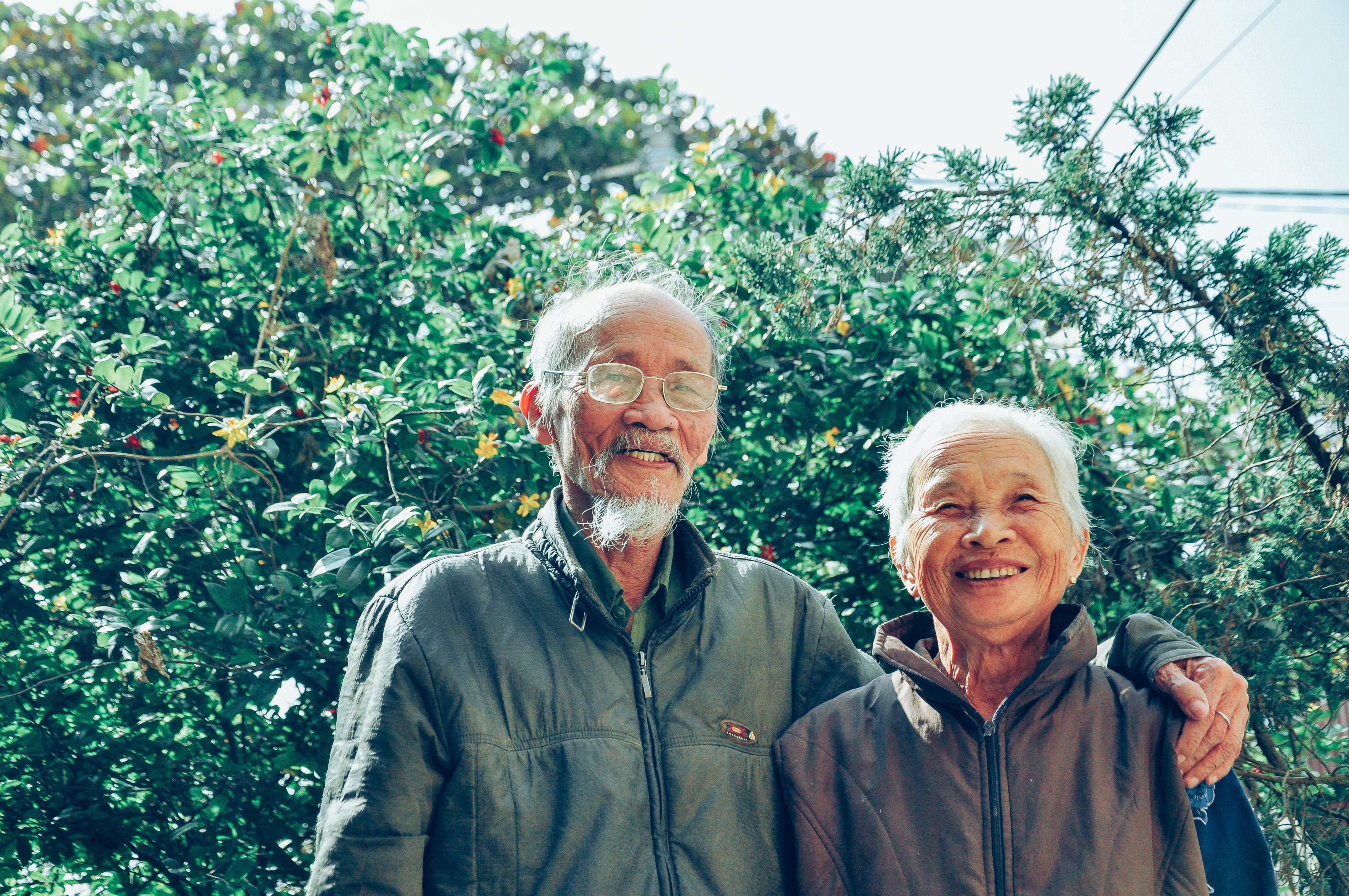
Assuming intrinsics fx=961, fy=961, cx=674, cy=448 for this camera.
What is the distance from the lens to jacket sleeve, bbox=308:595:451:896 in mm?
1542

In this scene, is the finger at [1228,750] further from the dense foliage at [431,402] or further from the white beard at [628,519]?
the white beard at [628,519]

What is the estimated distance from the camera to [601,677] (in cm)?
176

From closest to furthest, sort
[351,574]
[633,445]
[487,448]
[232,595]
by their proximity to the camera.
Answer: [633,445], [351,574], [232,595], [487,448]

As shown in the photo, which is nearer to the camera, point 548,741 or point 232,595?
point 548,741

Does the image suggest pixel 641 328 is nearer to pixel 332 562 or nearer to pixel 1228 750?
pixel 332 562

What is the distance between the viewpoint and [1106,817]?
1.60m

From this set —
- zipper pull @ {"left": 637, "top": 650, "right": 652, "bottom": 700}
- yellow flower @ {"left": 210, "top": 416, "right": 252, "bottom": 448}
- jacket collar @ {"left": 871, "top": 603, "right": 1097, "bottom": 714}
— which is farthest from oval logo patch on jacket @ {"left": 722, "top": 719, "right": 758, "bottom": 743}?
yellow flower @ {"left": 210, "top": 416, "right": 252, "bottom": 448}

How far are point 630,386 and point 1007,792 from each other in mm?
1017

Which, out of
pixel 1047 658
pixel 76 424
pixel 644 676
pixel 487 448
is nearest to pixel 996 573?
pixel 1047 658

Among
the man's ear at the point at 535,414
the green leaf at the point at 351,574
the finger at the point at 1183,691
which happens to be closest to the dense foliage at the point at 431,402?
the green leaf at the point at 351,574

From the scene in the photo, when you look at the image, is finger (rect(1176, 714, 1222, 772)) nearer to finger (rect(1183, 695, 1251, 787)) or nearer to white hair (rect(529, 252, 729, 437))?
finger (rect(1183, 695, 1251, 787))

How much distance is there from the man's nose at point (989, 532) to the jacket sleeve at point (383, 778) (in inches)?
39.3

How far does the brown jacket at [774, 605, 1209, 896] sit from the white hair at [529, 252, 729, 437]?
818mm

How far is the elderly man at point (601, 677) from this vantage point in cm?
159
